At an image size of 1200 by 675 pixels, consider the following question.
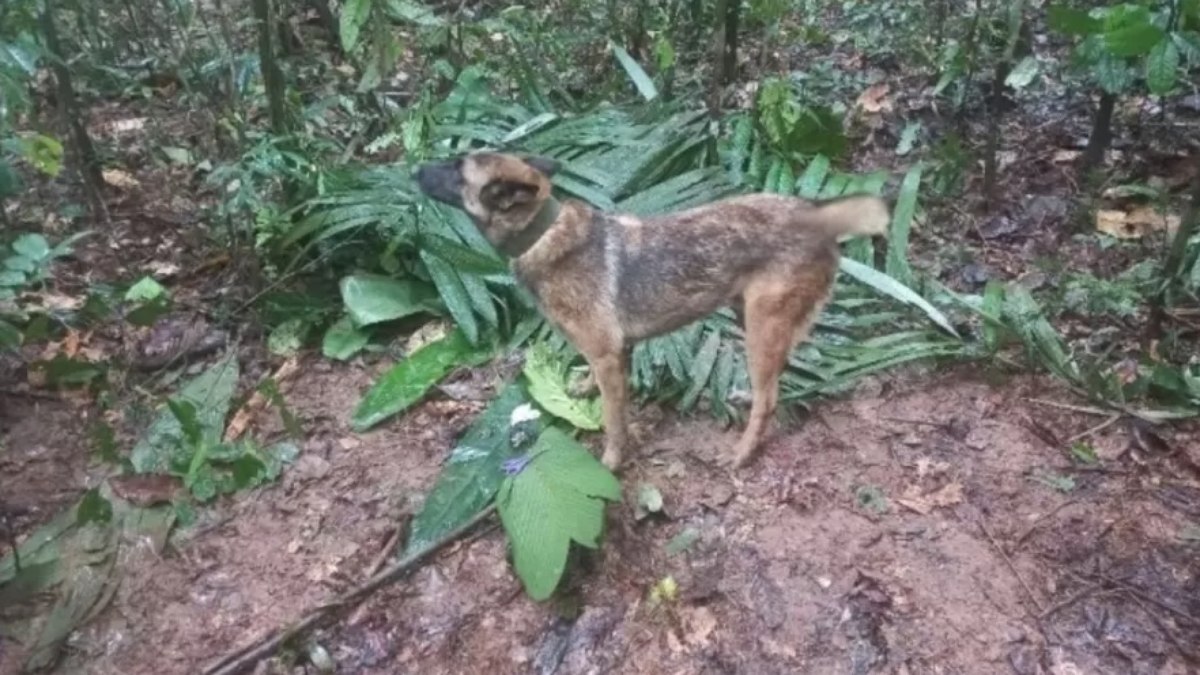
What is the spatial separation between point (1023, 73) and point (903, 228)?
2331mm

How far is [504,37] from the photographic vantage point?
8.27 metres

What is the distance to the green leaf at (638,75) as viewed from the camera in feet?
Result: 23.3

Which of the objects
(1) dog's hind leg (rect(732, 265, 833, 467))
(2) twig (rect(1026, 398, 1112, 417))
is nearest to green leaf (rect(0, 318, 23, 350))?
(1) dog's hind leg (rect(732, 265, 833, 467))

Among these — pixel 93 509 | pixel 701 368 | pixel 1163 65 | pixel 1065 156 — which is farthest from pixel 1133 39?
pixel 93 509

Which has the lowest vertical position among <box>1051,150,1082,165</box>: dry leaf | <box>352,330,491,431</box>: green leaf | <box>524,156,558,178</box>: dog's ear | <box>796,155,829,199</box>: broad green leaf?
<box>1051,150,1082,165</box>: dry leaf

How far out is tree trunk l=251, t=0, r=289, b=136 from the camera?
539 cm

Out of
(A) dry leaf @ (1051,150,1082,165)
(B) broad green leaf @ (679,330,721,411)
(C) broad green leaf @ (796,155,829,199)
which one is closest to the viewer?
(B) broad green leaf @ (679,330,721,411)

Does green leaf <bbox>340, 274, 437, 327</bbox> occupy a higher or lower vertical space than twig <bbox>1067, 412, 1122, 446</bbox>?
higher

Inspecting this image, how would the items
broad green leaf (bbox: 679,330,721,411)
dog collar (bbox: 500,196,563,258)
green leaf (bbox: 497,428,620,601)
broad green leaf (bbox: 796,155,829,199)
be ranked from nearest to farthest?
green leaf (bbox: 497,428,620,601) < dog collar (bbox: 500,196,563,258) < broad green leaf (bbox: 679,330,721,411) < broad green leaf (bbox: 796,155,829,199)

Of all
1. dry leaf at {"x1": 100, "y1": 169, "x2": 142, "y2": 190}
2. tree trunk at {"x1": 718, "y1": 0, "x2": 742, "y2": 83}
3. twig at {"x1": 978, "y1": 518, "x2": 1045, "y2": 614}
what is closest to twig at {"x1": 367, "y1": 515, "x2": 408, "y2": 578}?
twig at {"x1": 978, "y1": 518, "x2": 1045, "y2": 614}

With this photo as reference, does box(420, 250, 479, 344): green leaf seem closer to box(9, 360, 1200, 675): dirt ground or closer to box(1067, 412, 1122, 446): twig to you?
box(9, 360, 1200, 675): dirt ground

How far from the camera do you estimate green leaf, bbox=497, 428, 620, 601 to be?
3809mm

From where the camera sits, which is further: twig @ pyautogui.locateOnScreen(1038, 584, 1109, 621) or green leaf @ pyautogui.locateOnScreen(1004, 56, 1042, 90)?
green leaf @ pyautogui.locateOnScreen(1004, 56, 1042, 90)

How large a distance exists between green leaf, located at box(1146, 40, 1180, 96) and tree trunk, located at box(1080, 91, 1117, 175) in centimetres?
153
